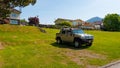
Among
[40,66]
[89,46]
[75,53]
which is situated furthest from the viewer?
[89,46]

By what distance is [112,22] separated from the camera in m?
116

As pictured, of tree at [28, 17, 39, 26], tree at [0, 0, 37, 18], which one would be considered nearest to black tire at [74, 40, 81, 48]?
tree at [0, 0, 37, 18]

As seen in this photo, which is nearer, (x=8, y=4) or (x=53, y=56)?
(x=53, y=56)

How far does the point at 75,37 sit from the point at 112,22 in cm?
8897

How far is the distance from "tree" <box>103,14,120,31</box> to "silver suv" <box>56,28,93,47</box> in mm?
75814

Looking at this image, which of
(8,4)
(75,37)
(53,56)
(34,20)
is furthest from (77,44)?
(34,20)

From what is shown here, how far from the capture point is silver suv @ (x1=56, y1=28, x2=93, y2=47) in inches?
1146

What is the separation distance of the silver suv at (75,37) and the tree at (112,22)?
7581 centimetres

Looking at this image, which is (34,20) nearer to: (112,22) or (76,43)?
(112,22)

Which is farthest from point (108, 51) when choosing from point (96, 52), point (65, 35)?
point (65, 35)

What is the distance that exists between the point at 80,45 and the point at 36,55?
7401 millimetres

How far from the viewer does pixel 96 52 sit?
87.8 ft

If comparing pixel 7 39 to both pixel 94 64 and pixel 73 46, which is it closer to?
pixel 73 46

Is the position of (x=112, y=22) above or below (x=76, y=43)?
above
